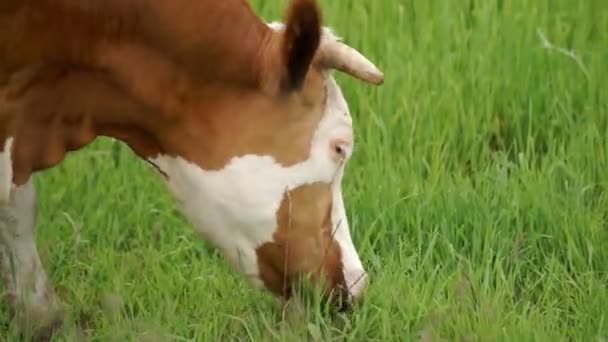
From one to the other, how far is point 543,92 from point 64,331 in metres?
2.05

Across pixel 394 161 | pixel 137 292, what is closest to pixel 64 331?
pixel 137 292

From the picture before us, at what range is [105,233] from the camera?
5496mm

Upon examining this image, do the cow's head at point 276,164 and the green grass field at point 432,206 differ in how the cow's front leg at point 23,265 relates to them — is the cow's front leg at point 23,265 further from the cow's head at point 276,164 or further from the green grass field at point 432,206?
the cow's head at point 276,164

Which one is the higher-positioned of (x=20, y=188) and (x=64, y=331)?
(x=20, y=188)

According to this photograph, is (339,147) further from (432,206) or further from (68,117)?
(432,206)

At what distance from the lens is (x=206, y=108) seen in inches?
174

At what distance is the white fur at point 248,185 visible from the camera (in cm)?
447

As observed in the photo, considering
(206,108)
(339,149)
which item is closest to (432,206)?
(339,149)

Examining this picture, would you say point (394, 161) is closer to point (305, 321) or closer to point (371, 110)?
point (371, 110)

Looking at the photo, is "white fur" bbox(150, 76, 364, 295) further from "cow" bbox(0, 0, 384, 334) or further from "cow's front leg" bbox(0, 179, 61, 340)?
"cow's front leg" bbox(0, 179, 61, 340)

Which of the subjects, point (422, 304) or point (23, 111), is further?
point (422, 304)

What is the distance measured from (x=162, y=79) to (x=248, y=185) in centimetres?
34

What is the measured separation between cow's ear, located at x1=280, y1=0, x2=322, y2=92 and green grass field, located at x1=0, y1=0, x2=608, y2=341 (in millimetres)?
675

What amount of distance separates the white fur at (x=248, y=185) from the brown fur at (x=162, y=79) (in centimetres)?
3
